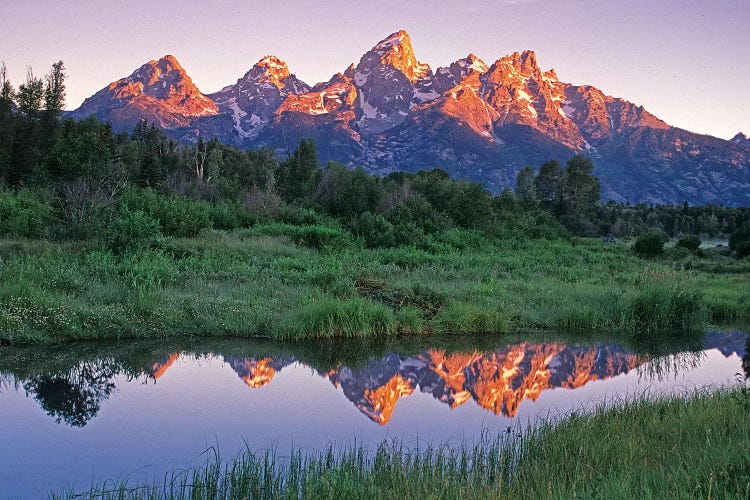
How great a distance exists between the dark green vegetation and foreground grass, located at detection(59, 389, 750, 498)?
6.89 metres

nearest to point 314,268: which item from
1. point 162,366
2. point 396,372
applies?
point 396,372

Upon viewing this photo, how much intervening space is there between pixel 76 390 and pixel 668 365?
36.5 feet

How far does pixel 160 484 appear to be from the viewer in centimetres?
663

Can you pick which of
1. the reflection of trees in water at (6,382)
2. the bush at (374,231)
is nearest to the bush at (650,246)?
the bush at (374,231)

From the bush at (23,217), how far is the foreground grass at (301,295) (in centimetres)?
219

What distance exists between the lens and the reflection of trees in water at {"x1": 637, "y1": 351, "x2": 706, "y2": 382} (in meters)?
12.3

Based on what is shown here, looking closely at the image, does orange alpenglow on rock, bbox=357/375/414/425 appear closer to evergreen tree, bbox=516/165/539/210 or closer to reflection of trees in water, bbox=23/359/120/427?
reflection of trees in water, bbox=23/359/120/427

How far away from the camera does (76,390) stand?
1008 centimetres

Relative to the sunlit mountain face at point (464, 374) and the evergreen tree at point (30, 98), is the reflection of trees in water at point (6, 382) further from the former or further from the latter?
the evergreen tree at point (30, 98)

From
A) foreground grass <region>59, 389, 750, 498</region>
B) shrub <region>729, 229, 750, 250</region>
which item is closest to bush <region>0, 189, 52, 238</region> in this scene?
foreground grass <region>59, 389, 750, 498</region>

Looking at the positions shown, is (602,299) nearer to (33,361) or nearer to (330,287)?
(330,287)

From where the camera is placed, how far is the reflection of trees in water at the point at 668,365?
1231 centimetres

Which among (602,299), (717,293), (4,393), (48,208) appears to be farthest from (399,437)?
(48,208)

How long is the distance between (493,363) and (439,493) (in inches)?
291
